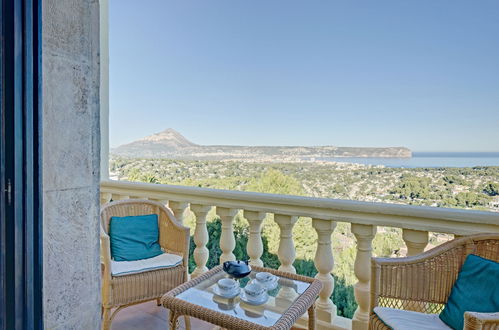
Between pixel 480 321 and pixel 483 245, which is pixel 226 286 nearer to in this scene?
pixel 480 321

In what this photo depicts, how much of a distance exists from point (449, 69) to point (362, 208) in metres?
1.65

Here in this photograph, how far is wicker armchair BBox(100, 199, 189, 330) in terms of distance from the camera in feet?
6.00

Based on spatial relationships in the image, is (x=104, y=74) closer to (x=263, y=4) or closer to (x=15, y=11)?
(x=263, y=4)

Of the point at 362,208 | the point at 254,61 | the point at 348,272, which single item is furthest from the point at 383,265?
the point at 254,61

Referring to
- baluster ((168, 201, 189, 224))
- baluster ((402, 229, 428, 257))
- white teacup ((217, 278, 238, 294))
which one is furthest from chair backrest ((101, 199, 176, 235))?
baluster ((402, 229, 428, 257))

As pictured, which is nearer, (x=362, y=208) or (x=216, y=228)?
(x=362, y=208)

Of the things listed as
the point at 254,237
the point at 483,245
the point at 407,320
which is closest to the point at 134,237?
the point at 254,237

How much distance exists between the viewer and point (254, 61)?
391 centimetres

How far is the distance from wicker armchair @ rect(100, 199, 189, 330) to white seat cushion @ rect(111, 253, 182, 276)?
23mm

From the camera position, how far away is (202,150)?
3.81 m

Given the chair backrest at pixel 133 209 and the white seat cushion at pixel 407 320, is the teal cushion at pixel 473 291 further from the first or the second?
the chair backrest at pixel 133 209

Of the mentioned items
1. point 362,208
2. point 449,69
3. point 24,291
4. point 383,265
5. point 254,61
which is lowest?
point 383,265

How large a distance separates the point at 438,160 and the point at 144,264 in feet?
7.47

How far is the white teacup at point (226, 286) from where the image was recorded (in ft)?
4.69
